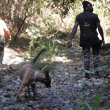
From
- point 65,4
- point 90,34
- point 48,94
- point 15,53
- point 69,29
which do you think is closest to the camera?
point 48,94

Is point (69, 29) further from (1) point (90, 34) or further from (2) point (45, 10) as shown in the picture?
(1) point (90, 34)

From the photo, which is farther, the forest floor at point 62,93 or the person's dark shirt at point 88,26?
the person's dark shirt at point 88,26

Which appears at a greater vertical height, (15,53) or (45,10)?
(45,10)

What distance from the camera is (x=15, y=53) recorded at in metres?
9.38

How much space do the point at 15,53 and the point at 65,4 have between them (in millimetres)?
3443

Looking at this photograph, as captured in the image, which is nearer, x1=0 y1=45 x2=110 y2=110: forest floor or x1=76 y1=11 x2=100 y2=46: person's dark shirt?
x1=0 y1=45 x2=110 y2=110: forest floor

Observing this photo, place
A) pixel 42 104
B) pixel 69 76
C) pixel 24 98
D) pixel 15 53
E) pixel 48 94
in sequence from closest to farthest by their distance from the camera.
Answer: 1. pixel 42 104
2. pixel 24 98
3. pixel 48 94
4. pixel 69 76
5. pixel 15 53

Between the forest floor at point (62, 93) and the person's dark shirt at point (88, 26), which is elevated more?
the person's dark shirt at point (88, 26)

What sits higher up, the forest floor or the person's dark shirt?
the person's dark shirt

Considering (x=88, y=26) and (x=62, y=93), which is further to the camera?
(x=88, y=26)

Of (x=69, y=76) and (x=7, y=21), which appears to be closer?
(x=69, y=76)

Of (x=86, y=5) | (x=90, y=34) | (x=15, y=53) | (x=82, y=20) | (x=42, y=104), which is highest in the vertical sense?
(x=86, y=5)

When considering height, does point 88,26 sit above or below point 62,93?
above

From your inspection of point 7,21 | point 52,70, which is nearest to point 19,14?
point 7,21
